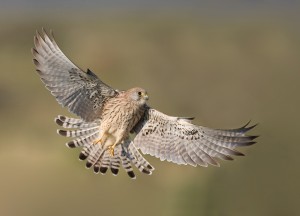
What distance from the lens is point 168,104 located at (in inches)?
839

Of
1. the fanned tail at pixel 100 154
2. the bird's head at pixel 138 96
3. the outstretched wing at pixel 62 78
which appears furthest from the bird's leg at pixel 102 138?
the bird's head at pixel 138 96

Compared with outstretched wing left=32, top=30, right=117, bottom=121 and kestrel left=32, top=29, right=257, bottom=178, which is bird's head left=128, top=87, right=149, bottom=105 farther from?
outstretched wing left=32, top=30, right=117, bottom=121

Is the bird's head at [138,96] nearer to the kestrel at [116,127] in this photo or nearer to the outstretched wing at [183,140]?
the kestrel at [116,127]

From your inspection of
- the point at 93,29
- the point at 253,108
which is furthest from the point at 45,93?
the point at 93,29

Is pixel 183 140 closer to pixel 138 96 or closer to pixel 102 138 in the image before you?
pixel 138 96

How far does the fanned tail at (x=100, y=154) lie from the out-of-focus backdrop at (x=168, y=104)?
310cm

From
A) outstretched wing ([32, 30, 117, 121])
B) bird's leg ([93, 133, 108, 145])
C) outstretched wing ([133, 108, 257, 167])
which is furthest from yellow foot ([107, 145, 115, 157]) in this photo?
outstretched wing ([32, 30, 117, 121])

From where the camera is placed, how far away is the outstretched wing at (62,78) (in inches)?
430

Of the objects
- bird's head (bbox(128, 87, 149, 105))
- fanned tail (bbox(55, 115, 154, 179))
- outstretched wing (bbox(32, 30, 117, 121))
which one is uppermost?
bird's head (bbox(128, 87, 149, 105))

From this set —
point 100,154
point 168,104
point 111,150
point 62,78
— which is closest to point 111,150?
point 111,150

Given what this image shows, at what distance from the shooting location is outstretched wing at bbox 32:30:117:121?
10922 millimetres

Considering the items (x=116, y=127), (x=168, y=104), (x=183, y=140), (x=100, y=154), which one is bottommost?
(x=100, y=154)

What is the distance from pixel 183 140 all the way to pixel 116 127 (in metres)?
0.68

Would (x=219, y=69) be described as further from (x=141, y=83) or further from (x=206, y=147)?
(x=206, y=147)
